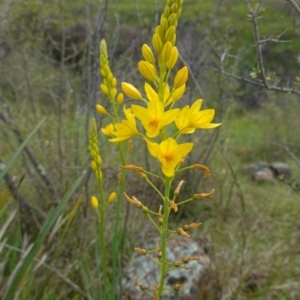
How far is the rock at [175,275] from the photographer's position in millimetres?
2680

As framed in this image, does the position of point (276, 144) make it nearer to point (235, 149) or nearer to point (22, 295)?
point (235, 149)

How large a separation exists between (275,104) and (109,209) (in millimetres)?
6270

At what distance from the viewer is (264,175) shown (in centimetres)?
625

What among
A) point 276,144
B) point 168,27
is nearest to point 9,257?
point 168,27

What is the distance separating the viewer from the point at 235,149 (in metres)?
7.02

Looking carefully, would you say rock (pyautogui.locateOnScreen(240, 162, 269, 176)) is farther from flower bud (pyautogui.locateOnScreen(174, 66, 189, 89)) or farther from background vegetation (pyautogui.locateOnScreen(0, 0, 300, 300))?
flower bud (pyautogui.locateOnScreen(174, 66, 189, 89))

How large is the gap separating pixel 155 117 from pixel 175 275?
1.68 meters

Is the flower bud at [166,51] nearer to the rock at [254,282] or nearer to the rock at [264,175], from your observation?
the rock at [254,282]

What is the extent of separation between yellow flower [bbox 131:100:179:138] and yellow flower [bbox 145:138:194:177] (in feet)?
0.12

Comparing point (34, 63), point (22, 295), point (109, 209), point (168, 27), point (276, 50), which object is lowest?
point (276, 50)

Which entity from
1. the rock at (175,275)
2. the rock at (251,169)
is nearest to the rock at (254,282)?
the rock at (175,275)

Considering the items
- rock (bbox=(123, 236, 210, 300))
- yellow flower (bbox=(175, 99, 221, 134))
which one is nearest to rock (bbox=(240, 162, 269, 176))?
rock (bbox=(123, 236, 210, 300))

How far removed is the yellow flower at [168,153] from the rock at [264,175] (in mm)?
5065

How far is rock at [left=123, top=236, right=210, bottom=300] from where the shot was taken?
2680 mm
